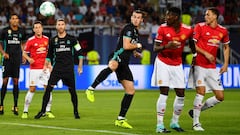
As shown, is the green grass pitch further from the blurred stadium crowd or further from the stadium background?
Result: the blurred stadium crowd

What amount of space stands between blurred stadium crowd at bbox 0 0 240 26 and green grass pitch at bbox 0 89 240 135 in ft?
28.1

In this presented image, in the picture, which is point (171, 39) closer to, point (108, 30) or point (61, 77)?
point (61, 77)

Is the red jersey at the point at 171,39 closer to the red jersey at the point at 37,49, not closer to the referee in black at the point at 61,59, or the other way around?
the referee in black at the point at 61,59

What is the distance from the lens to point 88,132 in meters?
15.0

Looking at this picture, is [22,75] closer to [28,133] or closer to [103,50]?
[103,50]

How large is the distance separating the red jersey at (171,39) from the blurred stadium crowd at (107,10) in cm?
1997

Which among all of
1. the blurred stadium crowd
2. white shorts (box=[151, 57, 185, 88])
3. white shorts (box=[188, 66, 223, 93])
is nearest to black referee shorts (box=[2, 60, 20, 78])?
white shorts (box=[188, 66, 223, 93])

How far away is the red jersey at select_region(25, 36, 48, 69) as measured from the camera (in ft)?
64.7

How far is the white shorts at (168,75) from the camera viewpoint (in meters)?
15.1

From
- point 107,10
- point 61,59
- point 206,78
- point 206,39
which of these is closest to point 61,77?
point 61,59

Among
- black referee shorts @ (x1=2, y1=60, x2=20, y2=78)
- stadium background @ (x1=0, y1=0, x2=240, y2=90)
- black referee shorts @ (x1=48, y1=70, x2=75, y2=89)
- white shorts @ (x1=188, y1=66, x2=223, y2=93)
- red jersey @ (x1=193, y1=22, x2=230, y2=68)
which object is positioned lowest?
stadium background @ (x1=0, y1=0, x2=240, y2=90)

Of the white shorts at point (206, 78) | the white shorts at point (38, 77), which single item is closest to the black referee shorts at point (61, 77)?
the white shorts at point (38, 77)

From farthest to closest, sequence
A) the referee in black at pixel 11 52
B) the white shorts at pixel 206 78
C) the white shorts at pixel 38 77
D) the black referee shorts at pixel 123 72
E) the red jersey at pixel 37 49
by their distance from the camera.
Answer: the referee in black at pixel 11 52
the red jersey at pixel 37 49
the white shorts at pixel 38 77
the black referee shorts at pixel 123 72
the white shorts at pixel 206 78

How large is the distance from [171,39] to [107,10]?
22714 mm
